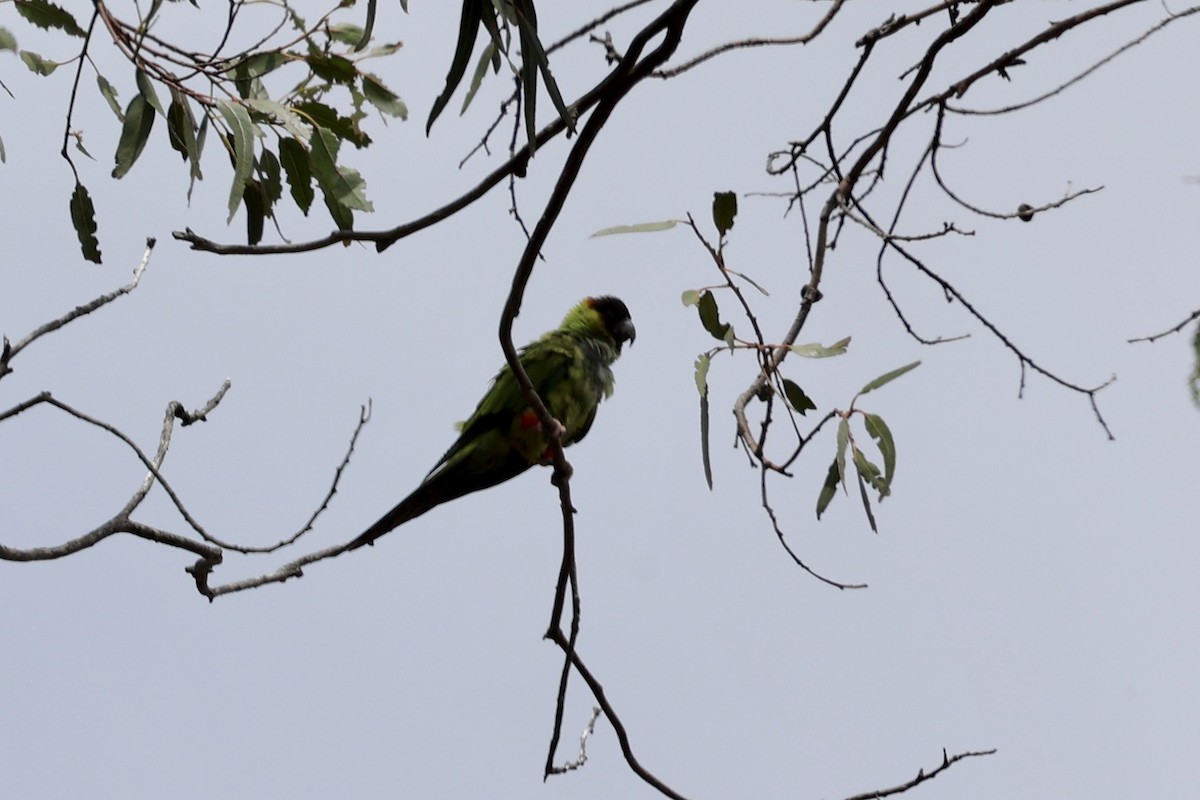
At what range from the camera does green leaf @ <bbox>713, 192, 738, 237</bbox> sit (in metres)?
2.63

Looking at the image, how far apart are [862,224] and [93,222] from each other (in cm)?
207

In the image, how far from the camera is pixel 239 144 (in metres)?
2.70

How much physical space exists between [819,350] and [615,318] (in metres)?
2.66

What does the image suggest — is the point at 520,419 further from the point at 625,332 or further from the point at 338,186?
the point at 338,186

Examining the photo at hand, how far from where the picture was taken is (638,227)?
9.20 ft

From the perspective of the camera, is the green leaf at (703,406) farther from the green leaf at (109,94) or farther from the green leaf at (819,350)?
the green leaf at (109,94)

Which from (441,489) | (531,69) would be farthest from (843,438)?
(441,489)

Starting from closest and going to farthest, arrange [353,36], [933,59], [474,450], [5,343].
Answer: [5,343] < [933,59] < [353,36] < [474,450]

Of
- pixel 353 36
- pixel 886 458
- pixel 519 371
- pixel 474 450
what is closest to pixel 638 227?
pixel 519 371

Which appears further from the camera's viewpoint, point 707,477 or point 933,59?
point 933,59

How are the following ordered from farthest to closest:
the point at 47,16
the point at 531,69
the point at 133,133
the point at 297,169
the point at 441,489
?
1. the point at 441,489
2. the point at 297,169
3. the point at 47,16
4. the point at 133,133
5. the point at 531,69

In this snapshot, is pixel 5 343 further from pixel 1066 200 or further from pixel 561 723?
pixel 1066 200

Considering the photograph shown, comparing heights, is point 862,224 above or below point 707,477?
above

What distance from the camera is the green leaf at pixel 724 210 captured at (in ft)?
8.64
